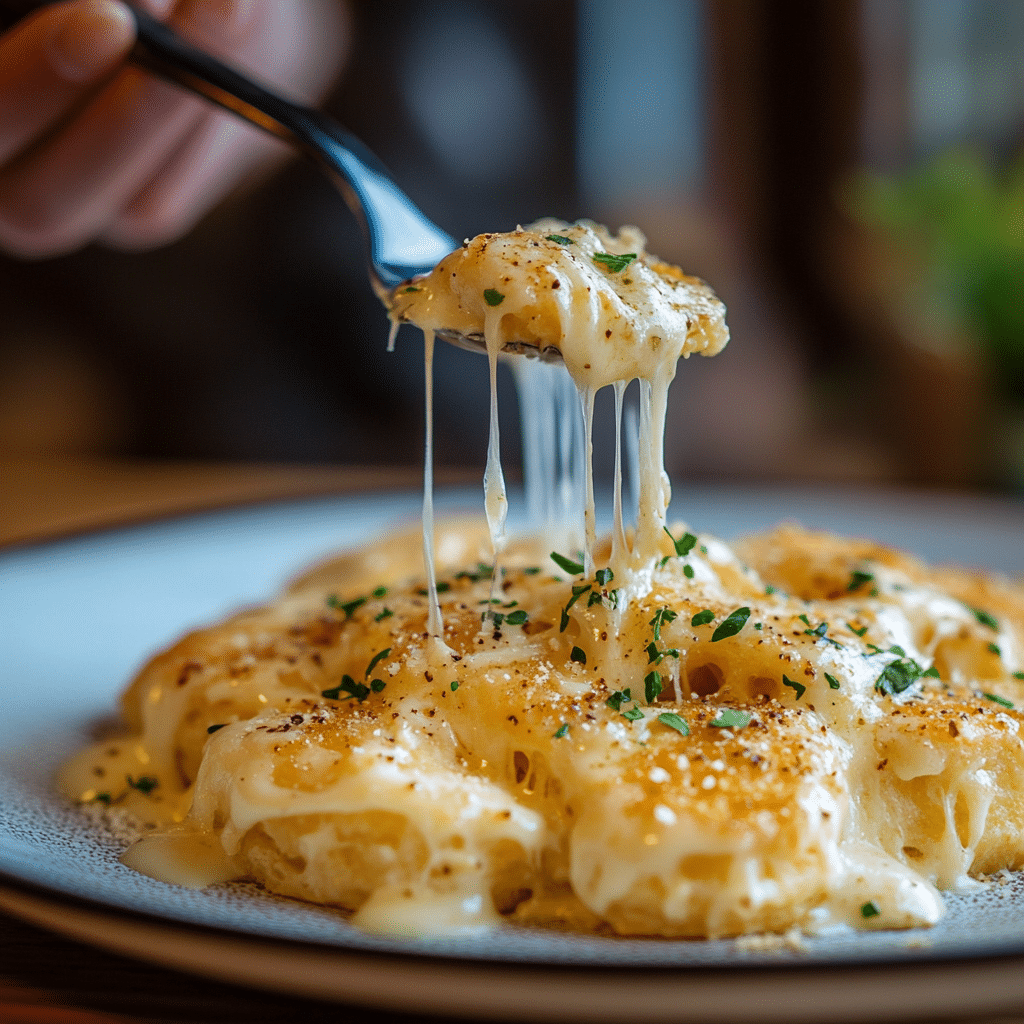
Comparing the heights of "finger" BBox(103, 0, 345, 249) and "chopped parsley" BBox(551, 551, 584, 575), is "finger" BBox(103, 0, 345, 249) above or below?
above

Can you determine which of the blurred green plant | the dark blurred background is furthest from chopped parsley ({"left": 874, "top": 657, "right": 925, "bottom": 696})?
the blurred green plant

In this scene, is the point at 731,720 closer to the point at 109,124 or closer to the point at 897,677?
the point at 897,677

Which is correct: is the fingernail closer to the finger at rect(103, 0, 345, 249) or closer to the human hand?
the human hand

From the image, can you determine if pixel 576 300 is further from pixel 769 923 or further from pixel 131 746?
pixel 131 746

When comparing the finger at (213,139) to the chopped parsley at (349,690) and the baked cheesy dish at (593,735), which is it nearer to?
the baked cheesy dish at (593,735)

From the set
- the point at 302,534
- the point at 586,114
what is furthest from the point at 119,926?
the point at 586,114

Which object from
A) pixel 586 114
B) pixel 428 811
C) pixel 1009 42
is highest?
pixel 1009 42
